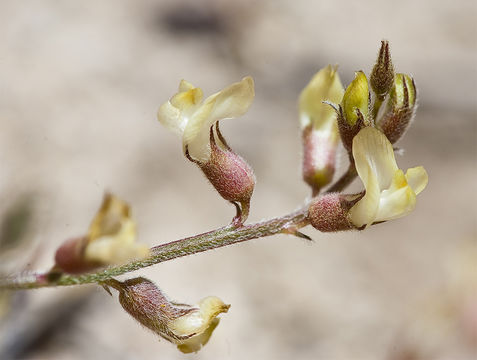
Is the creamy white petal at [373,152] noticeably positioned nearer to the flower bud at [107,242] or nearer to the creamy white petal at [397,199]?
the creamy white petal at [397,199]

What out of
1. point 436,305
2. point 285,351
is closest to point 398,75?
point 285,351

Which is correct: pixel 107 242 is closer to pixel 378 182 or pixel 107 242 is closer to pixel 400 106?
pixel 378 182

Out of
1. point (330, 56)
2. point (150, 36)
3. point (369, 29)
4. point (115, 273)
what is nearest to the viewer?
point (115, 273)

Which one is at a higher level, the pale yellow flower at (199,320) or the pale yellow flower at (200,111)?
the pale yellow flower at (200,111)

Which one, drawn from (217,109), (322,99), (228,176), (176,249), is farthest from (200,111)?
(322,99)

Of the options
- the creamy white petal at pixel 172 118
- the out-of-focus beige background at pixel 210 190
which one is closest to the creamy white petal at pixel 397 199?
the creamy white petal at pixel 172 118

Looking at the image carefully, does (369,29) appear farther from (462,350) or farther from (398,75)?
(398,75)

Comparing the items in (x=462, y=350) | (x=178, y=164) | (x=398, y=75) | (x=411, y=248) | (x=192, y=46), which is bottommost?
(x=462, y=350)
